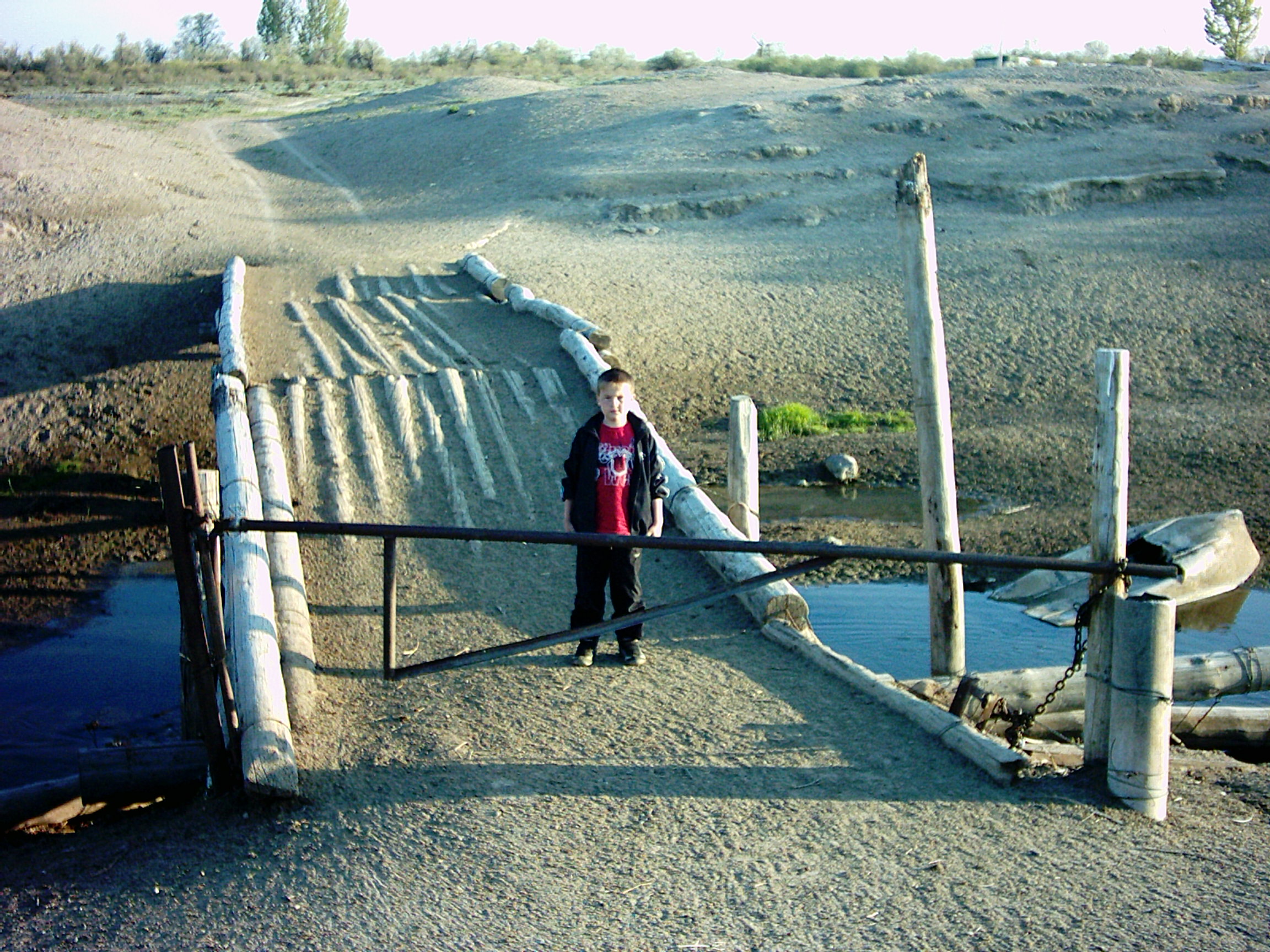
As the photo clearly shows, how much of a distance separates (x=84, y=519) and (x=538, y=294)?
5130 millimetres

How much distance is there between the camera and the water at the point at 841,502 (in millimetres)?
9742

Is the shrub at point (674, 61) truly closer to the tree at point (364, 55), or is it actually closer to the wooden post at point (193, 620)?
the tree at point (364, 55)

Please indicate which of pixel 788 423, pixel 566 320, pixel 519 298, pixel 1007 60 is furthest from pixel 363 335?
pixel 1007 60

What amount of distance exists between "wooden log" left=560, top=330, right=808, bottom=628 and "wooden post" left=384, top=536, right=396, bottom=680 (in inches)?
57.2

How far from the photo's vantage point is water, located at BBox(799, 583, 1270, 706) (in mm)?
7438

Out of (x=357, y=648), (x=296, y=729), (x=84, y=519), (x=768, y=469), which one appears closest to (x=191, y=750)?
(x=296, y=729)

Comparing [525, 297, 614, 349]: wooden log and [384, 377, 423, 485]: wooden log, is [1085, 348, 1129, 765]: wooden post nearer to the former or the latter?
[384, 377, 423, 485]: wooden log

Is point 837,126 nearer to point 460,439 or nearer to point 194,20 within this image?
point 460,439

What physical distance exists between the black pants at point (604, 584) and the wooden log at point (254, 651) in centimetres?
139

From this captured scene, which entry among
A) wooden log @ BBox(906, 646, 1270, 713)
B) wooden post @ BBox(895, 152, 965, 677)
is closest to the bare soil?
wooden log @ BBox(906, 646, 1270, 713)

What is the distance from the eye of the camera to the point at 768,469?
10602 millimetres

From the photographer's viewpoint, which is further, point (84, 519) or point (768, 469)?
point (768, 469)

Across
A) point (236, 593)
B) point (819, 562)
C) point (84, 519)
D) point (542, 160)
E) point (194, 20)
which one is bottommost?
point (84, 519)

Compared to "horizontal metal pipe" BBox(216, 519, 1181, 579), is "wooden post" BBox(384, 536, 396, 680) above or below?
below
